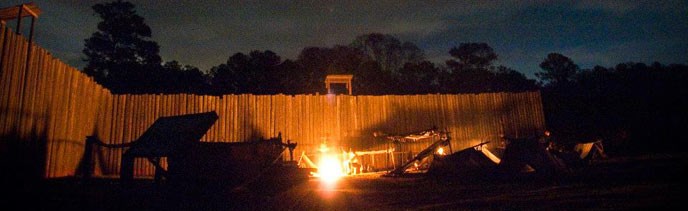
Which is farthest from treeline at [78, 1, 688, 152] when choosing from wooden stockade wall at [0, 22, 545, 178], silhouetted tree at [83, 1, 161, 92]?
wooden stockade wall at [0, 22, 545, 178]

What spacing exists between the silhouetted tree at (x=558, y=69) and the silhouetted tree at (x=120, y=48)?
4068cm

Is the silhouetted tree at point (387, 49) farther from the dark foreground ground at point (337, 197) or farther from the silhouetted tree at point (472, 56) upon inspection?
the dark foreground ground at point (337, 197)

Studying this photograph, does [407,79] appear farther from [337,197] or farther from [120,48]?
[337,197]

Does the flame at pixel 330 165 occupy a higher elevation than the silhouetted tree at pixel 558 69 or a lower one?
lower

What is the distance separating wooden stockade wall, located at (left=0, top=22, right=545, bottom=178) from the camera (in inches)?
352

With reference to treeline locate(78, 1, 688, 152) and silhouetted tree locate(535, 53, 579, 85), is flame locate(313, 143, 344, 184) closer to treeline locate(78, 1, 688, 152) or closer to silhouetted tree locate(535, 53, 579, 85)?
treeline locate(78, 1, 688, 152)

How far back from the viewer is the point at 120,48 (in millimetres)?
29859

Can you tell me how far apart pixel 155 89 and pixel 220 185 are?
22175mm

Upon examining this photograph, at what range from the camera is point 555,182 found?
9328mm

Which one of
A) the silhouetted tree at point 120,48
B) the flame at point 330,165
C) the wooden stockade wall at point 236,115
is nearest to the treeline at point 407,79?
the silhouetted tree at point 120,48

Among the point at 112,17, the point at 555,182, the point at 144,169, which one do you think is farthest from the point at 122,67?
the point at 555,182

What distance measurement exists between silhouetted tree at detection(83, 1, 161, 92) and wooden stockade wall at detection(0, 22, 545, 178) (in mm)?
13653

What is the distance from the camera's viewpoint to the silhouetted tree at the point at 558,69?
4388cm

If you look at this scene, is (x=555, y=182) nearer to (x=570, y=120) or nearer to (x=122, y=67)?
(x=570, y=120)
